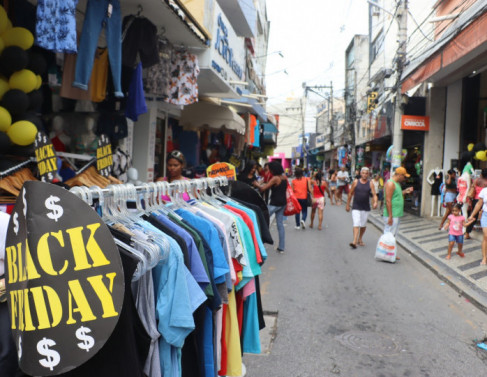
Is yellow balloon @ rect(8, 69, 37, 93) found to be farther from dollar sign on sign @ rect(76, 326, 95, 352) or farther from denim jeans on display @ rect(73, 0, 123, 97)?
dollar sign on sign @ rect(76, 326, 95, 352)

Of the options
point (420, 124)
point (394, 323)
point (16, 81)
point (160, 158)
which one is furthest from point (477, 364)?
point (420, 124)

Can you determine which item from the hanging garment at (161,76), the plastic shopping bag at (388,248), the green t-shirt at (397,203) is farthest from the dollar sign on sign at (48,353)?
the green t-shirt at (397,203)

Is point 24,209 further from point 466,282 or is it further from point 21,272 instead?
point 466,282

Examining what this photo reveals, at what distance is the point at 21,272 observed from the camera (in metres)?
1.49

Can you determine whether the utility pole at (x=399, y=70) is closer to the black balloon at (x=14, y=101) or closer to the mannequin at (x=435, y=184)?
the mannequin at (x=435, y=184)

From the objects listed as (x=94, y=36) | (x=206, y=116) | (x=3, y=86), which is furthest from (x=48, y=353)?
(x=206, y=116)

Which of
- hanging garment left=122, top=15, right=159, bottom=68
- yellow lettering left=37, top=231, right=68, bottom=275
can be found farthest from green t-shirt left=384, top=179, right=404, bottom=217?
yellow lettering left=37, top=231, right=68, bottom=275

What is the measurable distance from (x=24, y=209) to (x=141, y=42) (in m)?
4.89

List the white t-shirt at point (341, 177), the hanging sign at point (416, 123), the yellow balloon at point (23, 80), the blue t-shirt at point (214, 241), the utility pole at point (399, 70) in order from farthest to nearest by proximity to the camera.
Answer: the white t-shirt at point (341, 177) < the hanging sign at point (416, 123) < the utility pole at point (399, 70) < the yellow balloon at point (23, 80) < the blue t-shirt at point (214, 241)

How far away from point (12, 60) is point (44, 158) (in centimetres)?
99

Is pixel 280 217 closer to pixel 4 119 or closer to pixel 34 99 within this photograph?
pixel 34 99

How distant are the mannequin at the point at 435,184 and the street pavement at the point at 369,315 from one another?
5.77m

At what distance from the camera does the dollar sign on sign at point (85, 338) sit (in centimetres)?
146

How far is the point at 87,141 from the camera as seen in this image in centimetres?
635
